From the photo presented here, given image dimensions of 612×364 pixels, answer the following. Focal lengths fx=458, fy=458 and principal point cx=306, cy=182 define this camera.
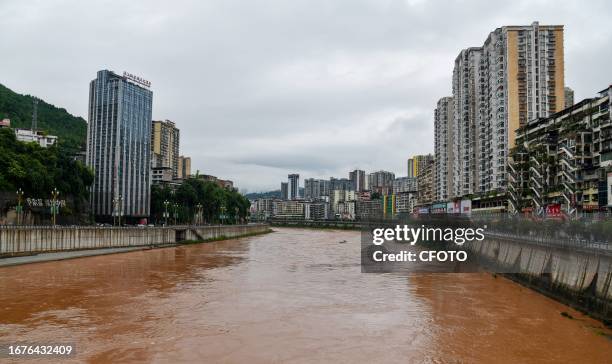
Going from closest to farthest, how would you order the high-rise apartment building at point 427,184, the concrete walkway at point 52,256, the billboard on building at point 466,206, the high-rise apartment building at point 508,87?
the concrete walkway at point 52,256 → the high-rise apartment building at point 508,87 → the billboard on building at point 466,206 → the high-rise apartment building at point 427,184

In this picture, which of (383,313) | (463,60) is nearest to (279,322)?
(383,313)

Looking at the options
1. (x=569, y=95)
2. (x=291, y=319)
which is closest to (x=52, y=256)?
(x=291, y=319)

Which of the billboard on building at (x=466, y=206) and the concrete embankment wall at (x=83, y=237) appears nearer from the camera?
the concrete embankment wall at (x=83, y=237)

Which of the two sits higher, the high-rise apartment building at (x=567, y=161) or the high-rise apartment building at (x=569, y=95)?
the high-rise apartment building at (x=569, y=95)

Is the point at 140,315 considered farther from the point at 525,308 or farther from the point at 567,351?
→ the point at 525,308

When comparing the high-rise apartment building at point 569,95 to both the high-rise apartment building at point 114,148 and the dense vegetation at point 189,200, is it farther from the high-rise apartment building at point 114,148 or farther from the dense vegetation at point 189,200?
the high-rise apartment building at point 114,148

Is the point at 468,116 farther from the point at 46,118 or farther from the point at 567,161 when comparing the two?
the point at 46,118

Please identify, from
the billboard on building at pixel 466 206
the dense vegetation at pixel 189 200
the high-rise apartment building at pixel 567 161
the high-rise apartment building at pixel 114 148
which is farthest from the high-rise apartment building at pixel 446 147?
the high-rise apartment building at pixel 114 148
